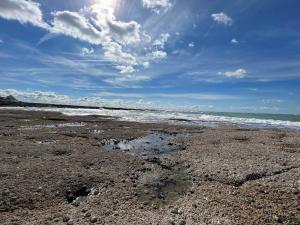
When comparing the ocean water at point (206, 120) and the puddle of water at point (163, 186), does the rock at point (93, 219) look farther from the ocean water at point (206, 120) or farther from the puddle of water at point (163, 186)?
Result: the ocean water at point (206, 120)

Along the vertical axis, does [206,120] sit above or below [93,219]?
above

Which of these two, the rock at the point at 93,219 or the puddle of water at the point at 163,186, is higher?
the puddle of water at the point at 163,186

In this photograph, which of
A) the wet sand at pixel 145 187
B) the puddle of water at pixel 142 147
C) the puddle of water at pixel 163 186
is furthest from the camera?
the puddle of water at pixel 142 147

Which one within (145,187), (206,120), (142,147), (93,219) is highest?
(206,120)

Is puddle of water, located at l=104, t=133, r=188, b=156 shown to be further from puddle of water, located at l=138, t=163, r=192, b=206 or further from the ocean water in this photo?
the ocean water

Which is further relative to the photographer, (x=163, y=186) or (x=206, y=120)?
(x=206, y=120)

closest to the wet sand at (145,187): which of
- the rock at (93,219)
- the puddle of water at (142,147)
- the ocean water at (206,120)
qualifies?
the rock at (93,219)

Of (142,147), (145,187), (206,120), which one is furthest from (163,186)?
(206,120)

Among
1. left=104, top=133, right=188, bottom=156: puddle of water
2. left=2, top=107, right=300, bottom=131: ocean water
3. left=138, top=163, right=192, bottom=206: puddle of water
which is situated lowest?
left=138, top=163, right=192, bottom=206: puddle of water

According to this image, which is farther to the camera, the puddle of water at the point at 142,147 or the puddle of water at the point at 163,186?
the puddle of water at the point at 142,147

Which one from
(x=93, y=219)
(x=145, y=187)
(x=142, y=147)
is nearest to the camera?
(x=93, y=219)

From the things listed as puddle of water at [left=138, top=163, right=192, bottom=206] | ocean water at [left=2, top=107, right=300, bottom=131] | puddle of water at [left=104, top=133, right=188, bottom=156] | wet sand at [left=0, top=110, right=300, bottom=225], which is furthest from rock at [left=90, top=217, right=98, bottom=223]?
ocean water at [left=2, top=107, right=300, bottom=131]

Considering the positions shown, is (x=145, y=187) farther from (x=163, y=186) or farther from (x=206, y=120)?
(x=206, y=120)

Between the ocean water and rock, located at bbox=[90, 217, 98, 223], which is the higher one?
the ocean water
